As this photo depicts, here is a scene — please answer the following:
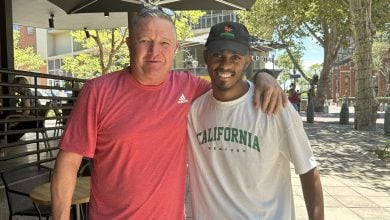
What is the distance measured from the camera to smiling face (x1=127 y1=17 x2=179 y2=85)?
6.86ft

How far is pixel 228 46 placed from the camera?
2.08 meters

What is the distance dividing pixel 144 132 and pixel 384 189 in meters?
6.50

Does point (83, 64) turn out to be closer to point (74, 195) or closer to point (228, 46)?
point (74, 195)

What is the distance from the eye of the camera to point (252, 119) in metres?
2.06

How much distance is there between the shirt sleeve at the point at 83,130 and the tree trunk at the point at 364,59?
16.9 meters

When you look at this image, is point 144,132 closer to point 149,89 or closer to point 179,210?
point 149,89

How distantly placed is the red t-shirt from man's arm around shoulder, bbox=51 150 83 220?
0.05 m

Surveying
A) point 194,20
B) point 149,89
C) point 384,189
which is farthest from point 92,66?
point 149,89

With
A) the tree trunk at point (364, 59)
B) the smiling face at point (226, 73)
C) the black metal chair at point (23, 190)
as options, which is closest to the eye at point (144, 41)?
the smiling face at point (226, 73)

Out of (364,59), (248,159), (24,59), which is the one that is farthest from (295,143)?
(24,59)

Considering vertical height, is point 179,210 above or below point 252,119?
below

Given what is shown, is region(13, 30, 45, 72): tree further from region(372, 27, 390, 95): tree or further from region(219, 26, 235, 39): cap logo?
region(372, 27, 390, 95): tree

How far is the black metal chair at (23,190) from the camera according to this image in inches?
158

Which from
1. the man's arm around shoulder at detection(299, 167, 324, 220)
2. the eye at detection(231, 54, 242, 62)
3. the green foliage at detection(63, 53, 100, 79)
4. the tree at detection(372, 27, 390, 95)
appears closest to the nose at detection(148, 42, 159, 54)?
the eye at detection(231, 54, 242, 62)
